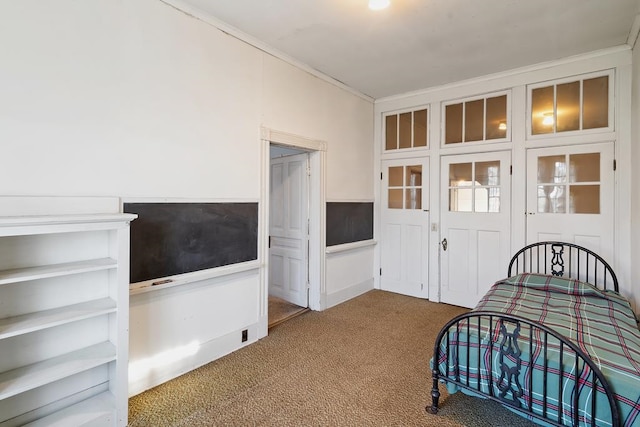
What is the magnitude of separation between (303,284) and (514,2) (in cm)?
341

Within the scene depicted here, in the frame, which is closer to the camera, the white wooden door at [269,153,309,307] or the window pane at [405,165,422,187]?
the white wooden door at [269,153,309,307]

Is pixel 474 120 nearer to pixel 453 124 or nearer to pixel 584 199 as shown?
pixel 453 124

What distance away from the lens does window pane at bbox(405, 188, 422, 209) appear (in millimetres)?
4469

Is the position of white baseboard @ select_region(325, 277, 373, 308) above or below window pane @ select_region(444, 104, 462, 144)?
below

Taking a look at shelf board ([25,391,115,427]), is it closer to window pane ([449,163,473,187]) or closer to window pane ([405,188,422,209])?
window pane ([405,188,422,209])

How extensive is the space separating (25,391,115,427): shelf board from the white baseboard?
2.49m

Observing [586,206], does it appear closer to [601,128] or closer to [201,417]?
[601,128]

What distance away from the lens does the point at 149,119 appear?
7.55 feet

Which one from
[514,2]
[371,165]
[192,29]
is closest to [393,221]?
[371,165]

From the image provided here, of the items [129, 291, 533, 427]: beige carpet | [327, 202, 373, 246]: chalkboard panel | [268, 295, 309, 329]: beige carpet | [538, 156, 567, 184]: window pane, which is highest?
[538, 156, 567, 184]: window pane

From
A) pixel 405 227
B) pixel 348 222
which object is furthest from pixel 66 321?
pixel 405 227

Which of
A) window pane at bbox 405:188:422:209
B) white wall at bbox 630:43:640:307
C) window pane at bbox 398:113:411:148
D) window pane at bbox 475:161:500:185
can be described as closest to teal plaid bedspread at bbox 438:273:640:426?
white wall at bbox 630:43:640:307

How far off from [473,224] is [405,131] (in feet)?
5.21

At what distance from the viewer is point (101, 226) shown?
5.88 ft
